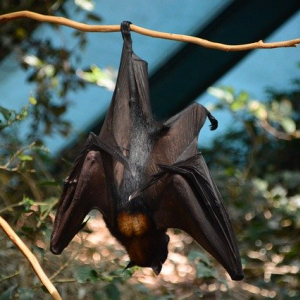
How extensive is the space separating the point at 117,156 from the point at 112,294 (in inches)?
30.2

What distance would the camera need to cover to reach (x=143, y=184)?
4090 millimetres

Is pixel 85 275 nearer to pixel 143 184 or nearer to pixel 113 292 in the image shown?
pixel 113 292

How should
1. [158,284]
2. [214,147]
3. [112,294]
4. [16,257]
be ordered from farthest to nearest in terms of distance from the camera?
[214,147] < [158,284] < [16,257] < [112,294]

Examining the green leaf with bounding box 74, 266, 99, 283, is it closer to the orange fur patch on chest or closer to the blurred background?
the orange fur patch on chest

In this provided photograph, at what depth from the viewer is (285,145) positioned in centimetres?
905

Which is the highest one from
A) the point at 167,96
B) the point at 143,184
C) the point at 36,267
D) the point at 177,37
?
the point at 177,37

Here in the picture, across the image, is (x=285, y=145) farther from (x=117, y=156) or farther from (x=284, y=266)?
(x=117, y=156)

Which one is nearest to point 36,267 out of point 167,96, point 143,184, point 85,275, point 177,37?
point 85,275

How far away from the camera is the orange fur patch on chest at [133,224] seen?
4062mm

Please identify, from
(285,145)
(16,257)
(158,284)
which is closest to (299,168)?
(285,145)

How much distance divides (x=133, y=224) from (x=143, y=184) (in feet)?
0.66

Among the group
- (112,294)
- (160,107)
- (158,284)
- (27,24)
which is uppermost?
(27,24)

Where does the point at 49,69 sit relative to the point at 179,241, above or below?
above

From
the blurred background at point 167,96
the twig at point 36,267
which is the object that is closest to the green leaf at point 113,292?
the twig at point 36,267
